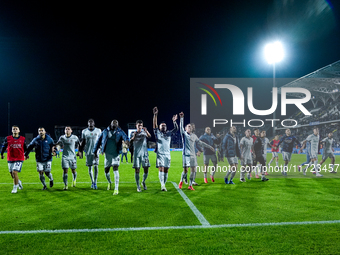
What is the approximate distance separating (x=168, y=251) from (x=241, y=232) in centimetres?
142

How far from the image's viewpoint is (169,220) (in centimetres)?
517

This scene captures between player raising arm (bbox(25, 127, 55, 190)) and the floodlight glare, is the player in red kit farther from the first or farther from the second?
the floodlight glare

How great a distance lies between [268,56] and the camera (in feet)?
104

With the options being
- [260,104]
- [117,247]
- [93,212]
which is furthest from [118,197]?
[260,104]

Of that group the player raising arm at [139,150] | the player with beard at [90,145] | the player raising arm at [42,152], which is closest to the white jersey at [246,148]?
the player raising arm at [139,150]

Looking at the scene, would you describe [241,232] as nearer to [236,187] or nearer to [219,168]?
[236,187]

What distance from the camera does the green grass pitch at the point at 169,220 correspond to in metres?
3.83

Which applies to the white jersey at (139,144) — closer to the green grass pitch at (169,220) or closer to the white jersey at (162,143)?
the white jersey at (162,143)

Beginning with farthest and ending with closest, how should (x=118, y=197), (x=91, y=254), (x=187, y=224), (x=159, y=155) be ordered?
(x=159, y=155)
(x=118, y=197)
(x=187, y=224)
(x=91, y=254)

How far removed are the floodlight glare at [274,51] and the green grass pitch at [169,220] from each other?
24.6 metres

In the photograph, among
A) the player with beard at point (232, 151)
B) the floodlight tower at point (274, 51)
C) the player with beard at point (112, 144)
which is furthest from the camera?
the floodlight tower at point (274, 51)

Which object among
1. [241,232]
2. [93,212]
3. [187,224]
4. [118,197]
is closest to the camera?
[241,232]

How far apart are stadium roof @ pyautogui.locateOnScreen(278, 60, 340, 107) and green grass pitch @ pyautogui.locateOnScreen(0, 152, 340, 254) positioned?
31.4m

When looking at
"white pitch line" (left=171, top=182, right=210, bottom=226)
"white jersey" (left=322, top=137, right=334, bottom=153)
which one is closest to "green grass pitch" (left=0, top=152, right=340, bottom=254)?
"white pitch line" (left=171, top=182, right=210, bottom=226)
